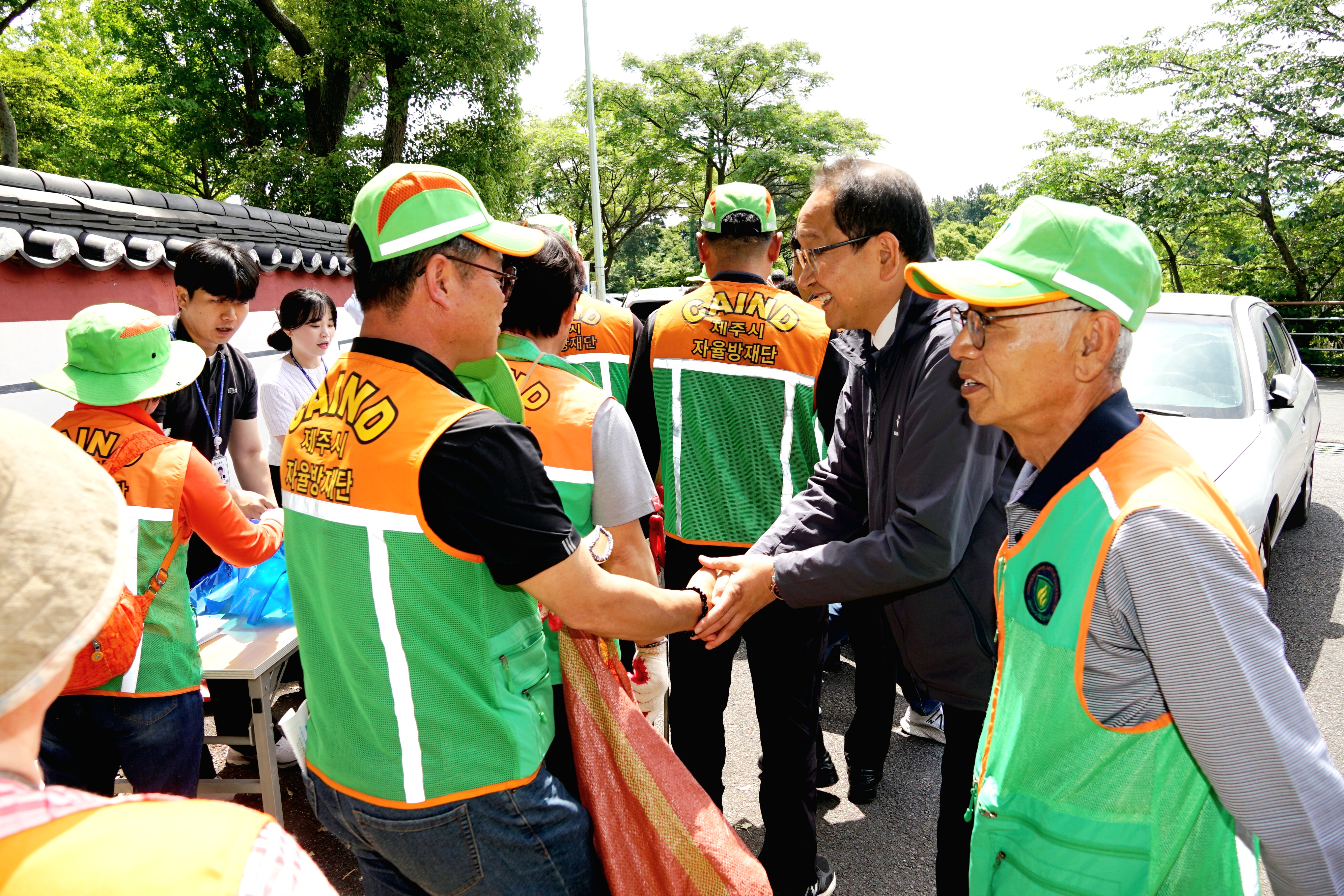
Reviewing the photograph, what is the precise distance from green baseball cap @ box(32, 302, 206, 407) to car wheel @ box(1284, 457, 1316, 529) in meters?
7.57

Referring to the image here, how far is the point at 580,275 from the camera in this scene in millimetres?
2381

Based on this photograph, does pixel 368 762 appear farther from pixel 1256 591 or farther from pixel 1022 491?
pixel 1256 591

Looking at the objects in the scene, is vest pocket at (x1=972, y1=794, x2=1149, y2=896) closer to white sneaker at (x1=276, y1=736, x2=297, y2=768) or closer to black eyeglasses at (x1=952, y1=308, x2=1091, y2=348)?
black eyeglasses at (x1=952, y1=308, x2=1091, y2=348)

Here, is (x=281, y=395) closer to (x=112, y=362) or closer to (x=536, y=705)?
(x=112, y=362)

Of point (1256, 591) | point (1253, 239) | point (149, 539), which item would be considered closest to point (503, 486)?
point (1256, 591)

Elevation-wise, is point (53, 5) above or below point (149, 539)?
above

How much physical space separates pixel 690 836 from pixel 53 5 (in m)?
34.7

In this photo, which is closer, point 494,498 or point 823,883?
point 494,498

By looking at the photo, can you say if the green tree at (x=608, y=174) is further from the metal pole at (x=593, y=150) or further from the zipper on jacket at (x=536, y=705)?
the zipper on jacket at (x=536, y=705)

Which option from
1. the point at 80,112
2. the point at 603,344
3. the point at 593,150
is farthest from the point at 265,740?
the point at 80,112

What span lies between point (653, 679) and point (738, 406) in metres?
0.99

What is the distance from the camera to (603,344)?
393cm

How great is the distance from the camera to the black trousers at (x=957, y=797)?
6.58 feet

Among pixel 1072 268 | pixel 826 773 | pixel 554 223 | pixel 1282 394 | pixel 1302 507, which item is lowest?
pixel 826 773
